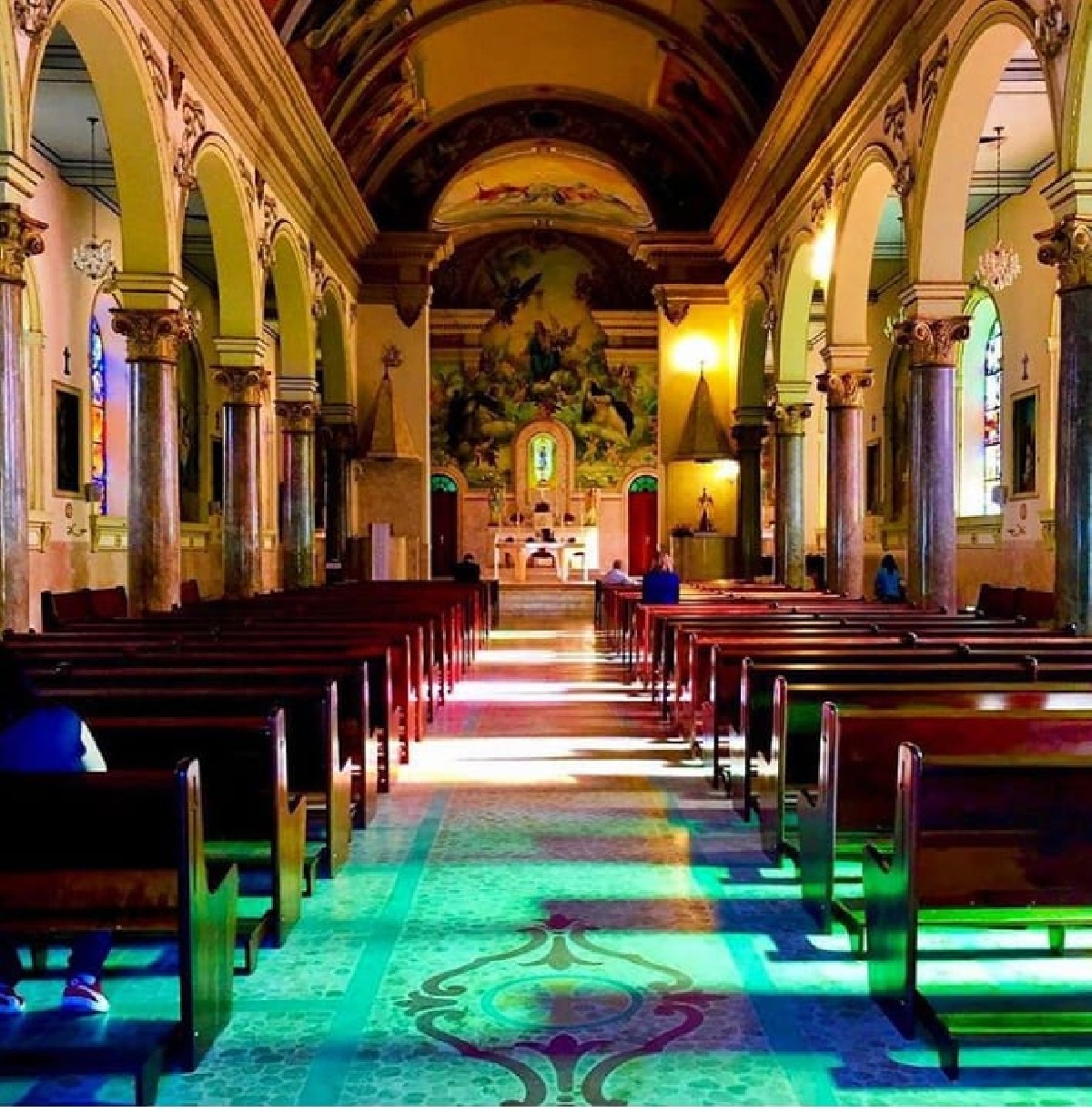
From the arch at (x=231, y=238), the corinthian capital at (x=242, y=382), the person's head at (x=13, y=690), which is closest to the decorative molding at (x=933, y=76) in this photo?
the arch at (x=231, y=238)

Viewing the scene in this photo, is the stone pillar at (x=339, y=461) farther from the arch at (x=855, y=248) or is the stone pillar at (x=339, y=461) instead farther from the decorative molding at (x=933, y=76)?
the decorative molding at (x=933, y=76)

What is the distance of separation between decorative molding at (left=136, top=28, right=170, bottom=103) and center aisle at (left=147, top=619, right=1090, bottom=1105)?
25.1 ft

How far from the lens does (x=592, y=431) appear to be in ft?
118

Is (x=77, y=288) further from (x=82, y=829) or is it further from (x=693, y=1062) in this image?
(x=693, y=1062)

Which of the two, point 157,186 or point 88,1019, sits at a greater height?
point 157,186

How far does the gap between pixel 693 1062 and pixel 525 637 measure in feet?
53.3

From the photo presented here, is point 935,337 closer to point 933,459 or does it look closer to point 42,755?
point 933,459

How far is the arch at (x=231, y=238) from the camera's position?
13.8 metres

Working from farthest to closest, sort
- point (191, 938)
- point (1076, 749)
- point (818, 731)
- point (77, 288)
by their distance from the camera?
point (77, 288) < point (818, 731) < point (1076, 749) < point (191, 938)

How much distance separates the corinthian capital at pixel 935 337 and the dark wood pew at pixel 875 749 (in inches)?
315

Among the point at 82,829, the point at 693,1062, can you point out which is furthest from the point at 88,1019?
the point at 693,1062

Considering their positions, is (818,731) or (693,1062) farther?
(818,731)

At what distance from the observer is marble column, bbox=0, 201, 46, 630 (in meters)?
8.37

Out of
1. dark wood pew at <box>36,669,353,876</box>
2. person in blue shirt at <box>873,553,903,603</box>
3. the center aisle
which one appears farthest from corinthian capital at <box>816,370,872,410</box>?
dark wood pew at <box>36,669,353,876</box>
